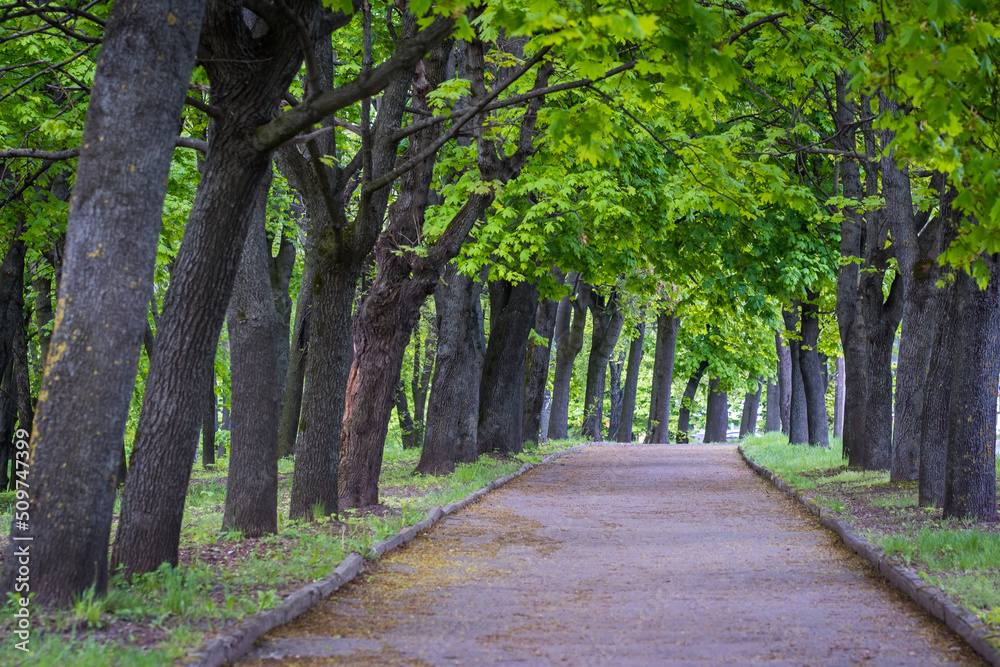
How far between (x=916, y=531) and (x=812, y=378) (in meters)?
14.5

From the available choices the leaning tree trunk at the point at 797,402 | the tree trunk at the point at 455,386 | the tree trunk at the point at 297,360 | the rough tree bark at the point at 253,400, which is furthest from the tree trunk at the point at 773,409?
the rough tree bark at the point at 253,400

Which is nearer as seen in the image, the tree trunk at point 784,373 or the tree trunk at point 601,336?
the tree trunk at point 601,336

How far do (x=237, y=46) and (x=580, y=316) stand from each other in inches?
Result: 874

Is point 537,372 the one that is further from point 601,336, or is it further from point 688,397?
point 688,397

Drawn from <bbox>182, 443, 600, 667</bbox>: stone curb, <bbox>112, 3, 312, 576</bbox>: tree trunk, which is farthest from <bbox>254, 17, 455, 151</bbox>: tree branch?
<bbox>182, 443, 600, 667</bbox>: stone curb

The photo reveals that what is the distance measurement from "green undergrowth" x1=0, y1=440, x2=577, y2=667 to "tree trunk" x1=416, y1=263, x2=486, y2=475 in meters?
3.87

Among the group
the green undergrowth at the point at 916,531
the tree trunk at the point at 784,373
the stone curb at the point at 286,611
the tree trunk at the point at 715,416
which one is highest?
the tree trunk at the point at 784,373

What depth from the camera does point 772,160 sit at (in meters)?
14.2

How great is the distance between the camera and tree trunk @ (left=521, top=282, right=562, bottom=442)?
24.5m

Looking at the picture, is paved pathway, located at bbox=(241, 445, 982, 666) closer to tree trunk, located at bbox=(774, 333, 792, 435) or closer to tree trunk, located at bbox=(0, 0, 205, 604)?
tree trunk, located at bbox=(0, 0, 205, 604)

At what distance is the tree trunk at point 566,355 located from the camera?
28.8m

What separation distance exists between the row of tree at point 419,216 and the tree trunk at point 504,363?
0.06 meters

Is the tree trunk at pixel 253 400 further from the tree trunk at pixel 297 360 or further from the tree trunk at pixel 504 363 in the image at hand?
the tree trunk at pixel 504 363

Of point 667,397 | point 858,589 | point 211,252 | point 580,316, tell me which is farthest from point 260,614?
point 667,397
